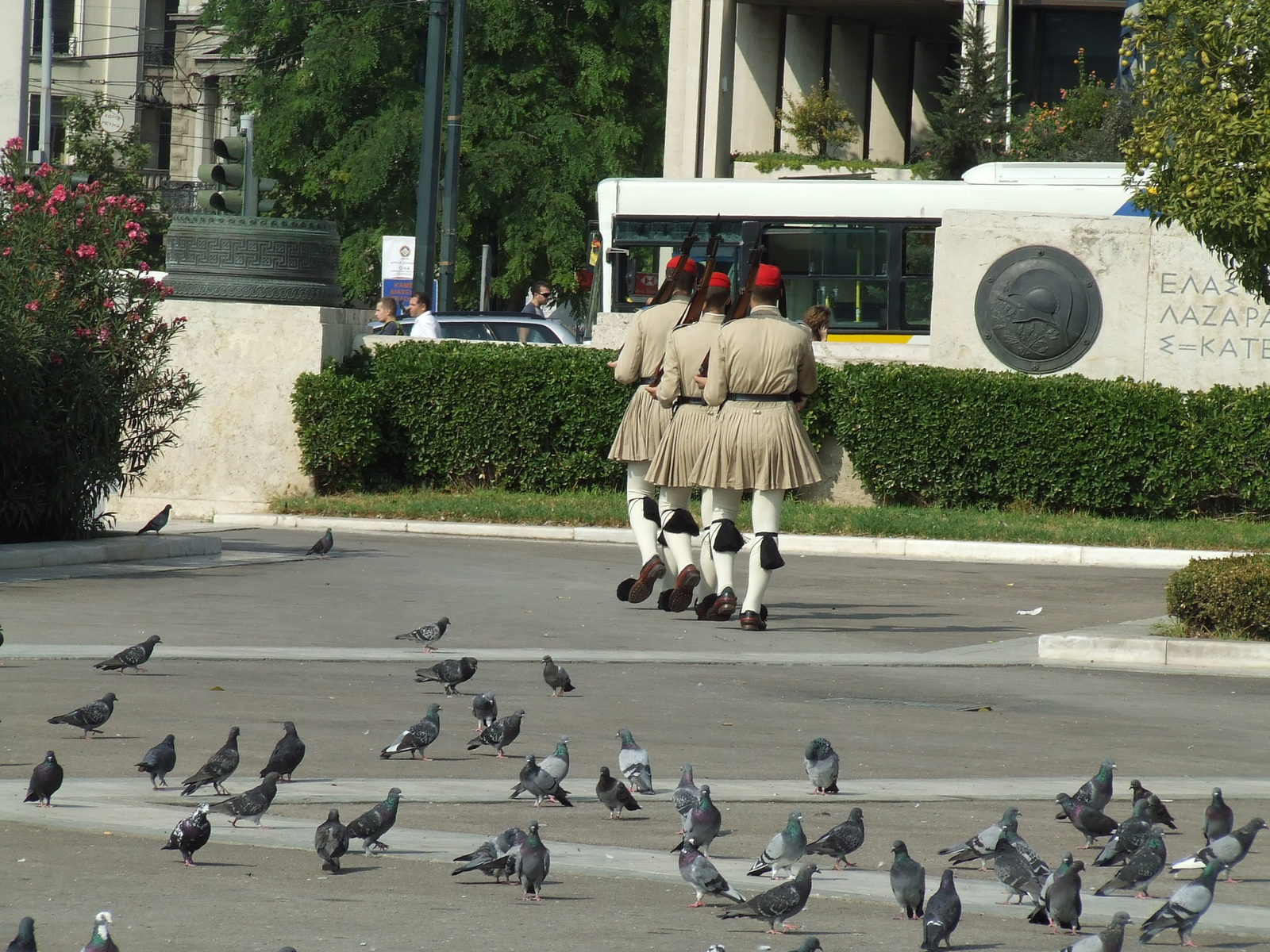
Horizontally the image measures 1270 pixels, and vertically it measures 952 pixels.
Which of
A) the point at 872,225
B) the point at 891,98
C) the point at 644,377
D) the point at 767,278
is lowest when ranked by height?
the point at 644,377

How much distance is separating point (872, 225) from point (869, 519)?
8380mm

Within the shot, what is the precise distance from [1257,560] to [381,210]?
31868 mm

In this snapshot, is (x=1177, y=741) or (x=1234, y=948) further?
(x=1177, y=741)

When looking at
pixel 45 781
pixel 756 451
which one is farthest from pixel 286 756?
pixel 756 451

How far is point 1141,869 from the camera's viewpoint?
17.5 feet

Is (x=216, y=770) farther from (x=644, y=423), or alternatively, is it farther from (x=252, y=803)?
(x=644, y=423)

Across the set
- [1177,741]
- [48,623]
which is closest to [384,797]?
[1177,741]

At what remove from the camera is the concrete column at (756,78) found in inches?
1613

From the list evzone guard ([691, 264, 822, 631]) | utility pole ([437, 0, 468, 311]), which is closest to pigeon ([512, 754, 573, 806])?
evzone guard ([691, 264, 822, 631])

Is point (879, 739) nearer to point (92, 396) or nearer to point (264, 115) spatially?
point (92, 396)

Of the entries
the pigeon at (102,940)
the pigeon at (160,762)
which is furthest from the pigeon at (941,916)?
the pigeon at (160,762)

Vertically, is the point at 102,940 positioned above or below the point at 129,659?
above

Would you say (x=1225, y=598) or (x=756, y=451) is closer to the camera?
(x=1225, y=598)

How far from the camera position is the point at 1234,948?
16.6 ft
